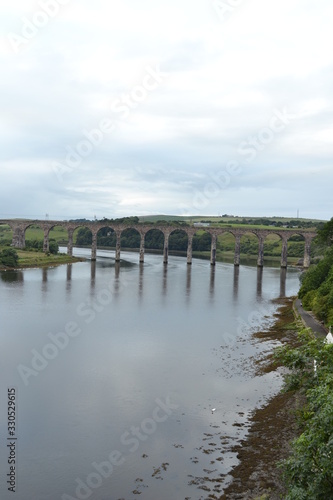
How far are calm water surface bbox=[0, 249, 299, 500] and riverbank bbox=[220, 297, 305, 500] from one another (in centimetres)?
60

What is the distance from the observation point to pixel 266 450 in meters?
19.4

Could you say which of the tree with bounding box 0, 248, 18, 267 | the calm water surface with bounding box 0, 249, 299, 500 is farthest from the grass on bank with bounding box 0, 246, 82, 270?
the calm water surface with bounding box 0, 249, 299, 500

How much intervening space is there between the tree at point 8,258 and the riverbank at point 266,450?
222 feet

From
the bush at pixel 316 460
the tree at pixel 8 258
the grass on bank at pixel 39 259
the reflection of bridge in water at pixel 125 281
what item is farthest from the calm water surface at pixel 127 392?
the grass on bank at pixel 39 259

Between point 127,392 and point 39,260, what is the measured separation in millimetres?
72817

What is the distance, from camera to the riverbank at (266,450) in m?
16.5

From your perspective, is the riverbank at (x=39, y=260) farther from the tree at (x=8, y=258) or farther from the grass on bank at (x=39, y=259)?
the tree at (x=8, y=258)

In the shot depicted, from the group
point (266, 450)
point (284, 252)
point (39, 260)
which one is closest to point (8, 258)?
point (39, 260)

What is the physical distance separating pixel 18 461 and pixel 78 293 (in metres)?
42.8

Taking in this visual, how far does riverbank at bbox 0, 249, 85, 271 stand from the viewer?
290 ft

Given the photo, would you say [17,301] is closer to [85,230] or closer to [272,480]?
[272,480]

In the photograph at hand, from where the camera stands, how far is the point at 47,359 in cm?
3098

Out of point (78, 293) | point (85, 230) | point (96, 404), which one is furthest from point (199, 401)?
point (85, 230)

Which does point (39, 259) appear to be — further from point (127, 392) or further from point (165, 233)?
point (127, 392)
